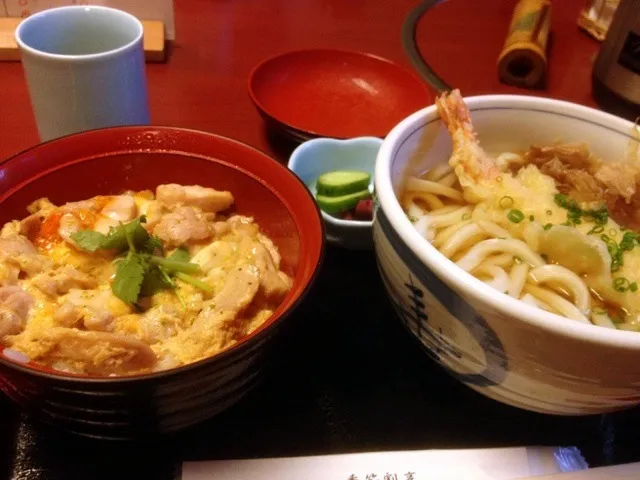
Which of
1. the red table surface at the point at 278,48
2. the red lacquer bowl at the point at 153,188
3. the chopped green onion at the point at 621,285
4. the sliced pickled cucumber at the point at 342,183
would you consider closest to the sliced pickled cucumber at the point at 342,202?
the sliced pickled cucumber at the point at 342,183

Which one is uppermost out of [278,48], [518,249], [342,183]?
[518,249]

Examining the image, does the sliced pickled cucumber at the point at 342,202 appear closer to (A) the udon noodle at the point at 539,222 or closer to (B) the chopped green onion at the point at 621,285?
(A) the udon noodle at the point at 539,222

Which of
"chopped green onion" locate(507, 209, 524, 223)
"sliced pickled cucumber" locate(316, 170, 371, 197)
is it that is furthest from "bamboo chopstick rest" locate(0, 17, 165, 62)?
"chopped green onion" locate(507, 209, 524, 223)

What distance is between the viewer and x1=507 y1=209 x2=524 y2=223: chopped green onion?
0.90 m

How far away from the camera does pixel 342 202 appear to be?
113 centimetres

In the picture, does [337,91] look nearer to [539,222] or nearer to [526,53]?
[526,53]

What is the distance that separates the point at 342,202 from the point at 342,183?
0.13 ft

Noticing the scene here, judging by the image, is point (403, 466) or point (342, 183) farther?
point (342, 183)

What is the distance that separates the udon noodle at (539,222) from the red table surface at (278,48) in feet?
1.84

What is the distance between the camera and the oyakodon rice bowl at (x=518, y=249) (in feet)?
2.17

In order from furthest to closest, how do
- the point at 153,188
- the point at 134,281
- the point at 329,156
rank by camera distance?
the point at 329,156
the point at 153,188
the point at 134,281

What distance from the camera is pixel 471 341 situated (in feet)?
2.37

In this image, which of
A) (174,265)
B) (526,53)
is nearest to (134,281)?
(174,265)

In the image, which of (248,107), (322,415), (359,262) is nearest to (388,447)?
(322,415)
